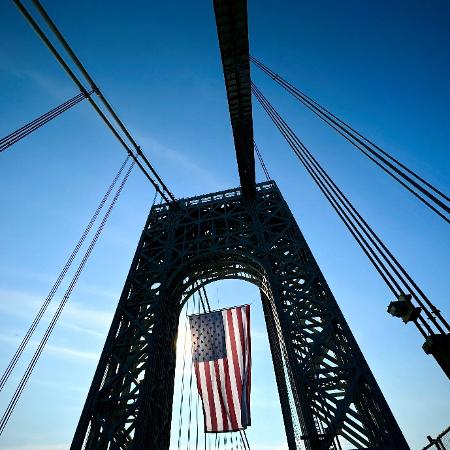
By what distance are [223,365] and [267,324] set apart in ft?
13.4

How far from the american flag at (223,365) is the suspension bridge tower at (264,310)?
150 cm

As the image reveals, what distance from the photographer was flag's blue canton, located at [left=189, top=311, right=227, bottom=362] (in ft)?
39.5

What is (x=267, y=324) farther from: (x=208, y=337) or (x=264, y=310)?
(x=208, y=337)

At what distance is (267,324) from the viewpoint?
591 inches

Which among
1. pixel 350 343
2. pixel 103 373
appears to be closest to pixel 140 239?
pixel 103 373

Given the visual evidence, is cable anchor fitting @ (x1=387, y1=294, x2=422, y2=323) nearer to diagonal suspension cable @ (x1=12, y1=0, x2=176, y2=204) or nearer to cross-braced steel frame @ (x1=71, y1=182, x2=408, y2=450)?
cross-braced steel frame @ (x1=71, y1=182, x2=408, y2=450)

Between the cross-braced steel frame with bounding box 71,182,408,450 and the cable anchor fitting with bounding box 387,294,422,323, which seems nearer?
the cable anchor fitting with bounding box 387,294,422,323

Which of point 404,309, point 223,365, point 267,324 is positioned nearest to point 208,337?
point 223,365

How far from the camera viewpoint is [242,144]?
14633 millimetres

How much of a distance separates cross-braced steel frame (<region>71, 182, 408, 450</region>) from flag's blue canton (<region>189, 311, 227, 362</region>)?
1.27m

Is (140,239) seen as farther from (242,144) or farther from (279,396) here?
(279,396)

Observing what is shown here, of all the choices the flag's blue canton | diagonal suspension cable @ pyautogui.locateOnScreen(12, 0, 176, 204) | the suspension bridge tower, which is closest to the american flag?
the flag's blue canton

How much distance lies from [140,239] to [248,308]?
7.45 meters

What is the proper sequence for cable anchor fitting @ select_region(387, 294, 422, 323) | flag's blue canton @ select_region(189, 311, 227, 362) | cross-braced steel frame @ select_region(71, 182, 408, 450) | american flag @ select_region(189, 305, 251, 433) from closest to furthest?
cable anchor fitting @ select_region(387, 294, 422, 323) < cross-braced steel frame @ select_region(71, 182, 408, 450) < american flag @ select_region(189, 305, 251, 433) < flag's blue canton @ select_region(189, 311, 227, 362)
